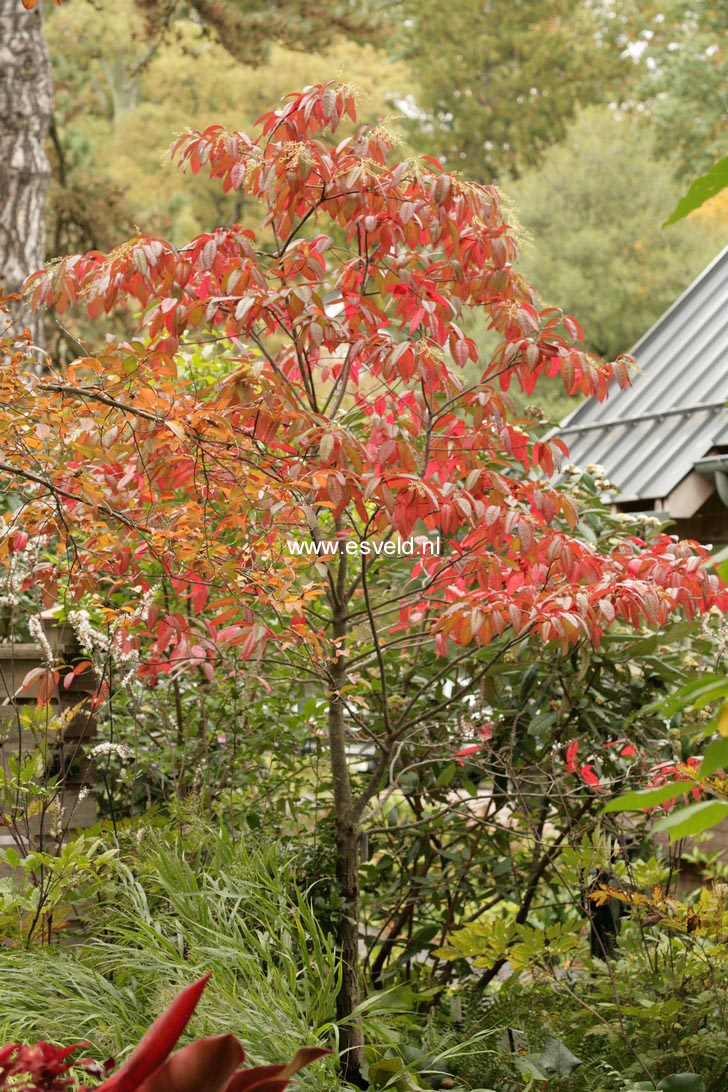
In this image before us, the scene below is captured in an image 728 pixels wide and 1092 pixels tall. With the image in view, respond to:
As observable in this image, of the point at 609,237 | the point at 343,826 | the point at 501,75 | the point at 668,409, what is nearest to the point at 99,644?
the point at 343,826

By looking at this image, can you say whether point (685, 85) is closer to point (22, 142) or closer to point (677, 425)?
point (677, 425)

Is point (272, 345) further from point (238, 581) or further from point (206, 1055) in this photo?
point (206, 1055)

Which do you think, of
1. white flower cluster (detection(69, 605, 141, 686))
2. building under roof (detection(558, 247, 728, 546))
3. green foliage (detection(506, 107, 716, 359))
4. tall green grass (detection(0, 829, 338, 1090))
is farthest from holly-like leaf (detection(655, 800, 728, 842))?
green foliage (detection(506, 107, 716, 359))

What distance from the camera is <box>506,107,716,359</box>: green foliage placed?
1686cm

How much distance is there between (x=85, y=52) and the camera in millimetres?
19578

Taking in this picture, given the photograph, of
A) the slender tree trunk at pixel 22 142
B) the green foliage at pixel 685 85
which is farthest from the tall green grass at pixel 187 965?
the green foliage at pixel 685 85

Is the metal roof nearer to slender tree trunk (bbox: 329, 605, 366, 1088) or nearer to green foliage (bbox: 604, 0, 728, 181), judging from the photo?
slender tree trunk (bbox: 329, 605, 366, 1088)

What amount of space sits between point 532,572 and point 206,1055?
217cm

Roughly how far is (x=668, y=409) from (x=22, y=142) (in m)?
4.04

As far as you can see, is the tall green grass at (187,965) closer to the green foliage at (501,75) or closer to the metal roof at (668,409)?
the metal roof at (668,409)

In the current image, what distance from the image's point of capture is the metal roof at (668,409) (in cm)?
585

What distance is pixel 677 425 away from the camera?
622 cm

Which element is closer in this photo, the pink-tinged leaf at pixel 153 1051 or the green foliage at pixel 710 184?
the green foliage at pixel 710 184

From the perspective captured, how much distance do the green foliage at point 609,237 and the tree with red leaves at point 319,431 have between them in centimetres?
1405
